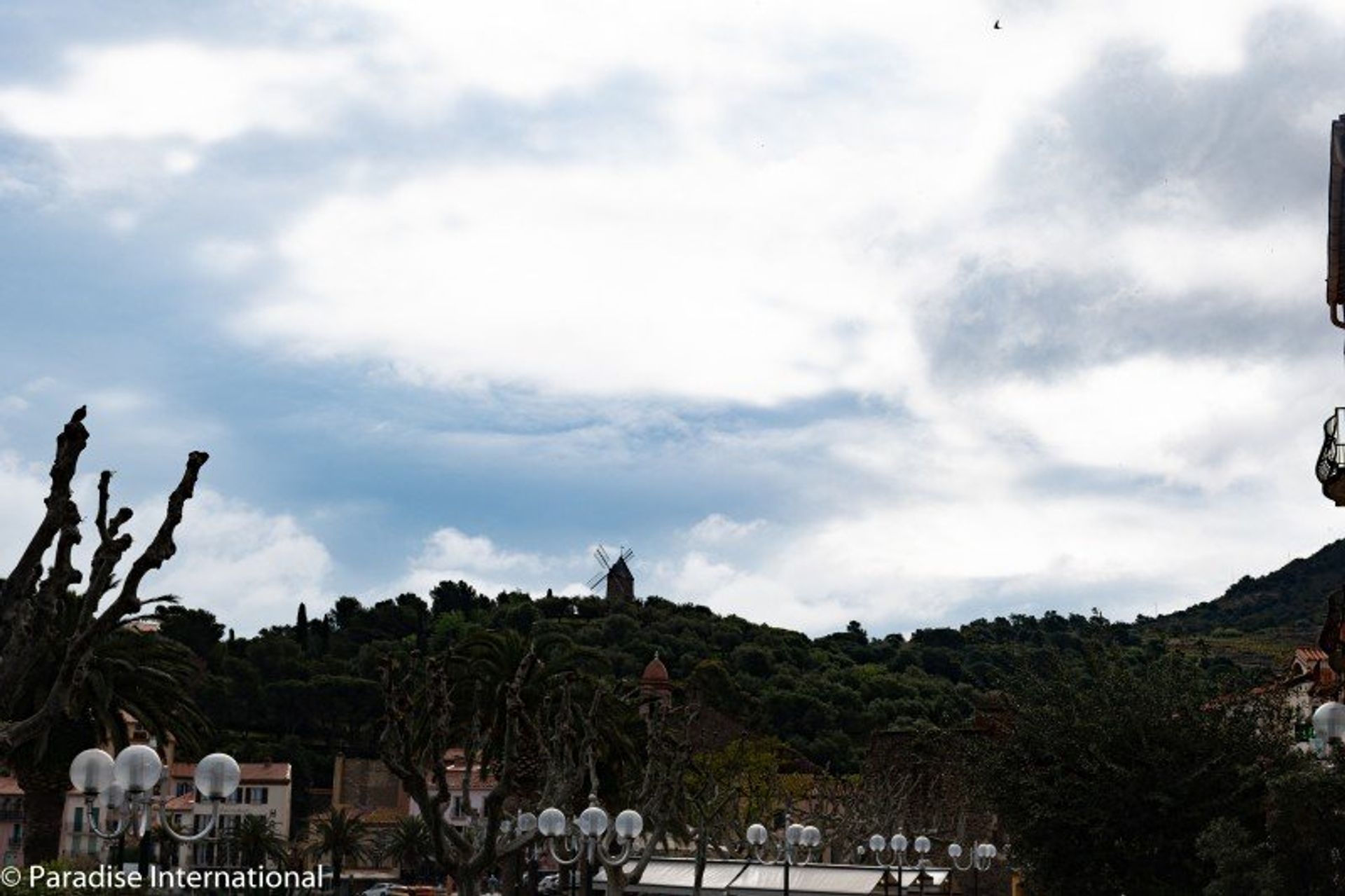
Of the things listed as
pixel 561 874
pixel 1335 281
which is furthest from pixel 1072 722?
pixel 561 874

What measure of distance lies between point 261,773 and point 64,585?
104361mm

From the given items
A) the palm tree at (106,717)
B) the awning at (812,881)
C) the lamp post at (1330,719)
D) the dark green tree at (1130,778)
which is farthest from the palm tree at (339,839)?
the lamp post at (1330,719)

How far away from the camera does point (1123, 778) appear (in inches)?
1225

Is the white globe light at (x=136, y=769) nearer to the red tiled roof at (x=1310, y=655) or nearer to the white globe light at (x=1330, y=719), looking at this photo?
the white globe light at (x=1330, y=719)

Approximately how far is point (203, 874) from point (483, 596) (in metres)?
171

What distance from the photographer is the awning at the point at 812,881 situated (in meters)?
45.9

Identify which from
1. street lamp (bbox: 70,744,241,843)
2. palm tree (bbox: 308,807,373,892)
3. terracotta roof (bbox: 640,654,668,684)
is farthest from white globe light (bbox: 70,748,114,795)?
terracotta roof (bbox: 640,654,668,684)

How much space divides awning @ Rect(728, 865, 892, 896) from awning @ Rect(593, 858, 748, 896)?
0.48 meters

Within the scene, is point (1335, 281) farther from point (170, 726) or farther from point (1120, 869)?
point (170, 726)

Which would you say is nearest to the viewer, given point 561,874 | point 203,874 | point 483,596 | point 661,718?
point 203,874

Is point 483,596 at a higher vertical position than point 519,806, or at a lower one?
higher

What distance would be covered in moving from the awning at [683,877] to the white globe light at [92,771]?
29.4 metres

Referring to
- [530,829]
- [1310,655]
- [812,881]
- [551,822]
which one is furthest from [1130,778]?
[1310,655]

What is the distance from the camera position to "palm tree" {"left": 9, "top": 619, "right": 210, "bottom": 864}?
32.6 m
